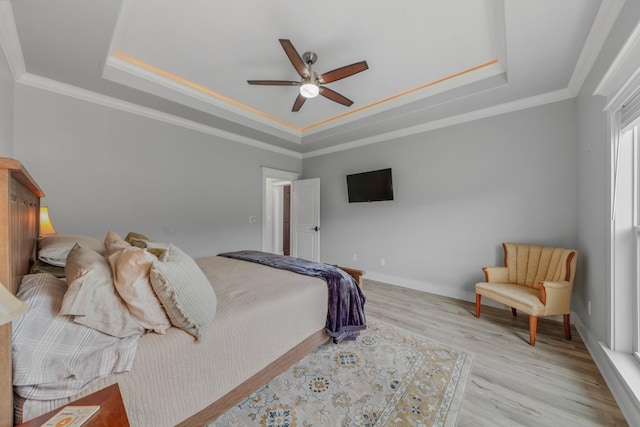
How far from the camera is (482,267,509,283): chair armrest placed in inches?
108

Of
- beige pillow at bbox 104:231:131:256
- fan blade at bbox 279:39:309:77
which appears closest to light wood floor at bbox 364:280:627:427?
beige pillow at bbox 104:231:131:256

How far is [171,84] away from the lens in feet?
9.03

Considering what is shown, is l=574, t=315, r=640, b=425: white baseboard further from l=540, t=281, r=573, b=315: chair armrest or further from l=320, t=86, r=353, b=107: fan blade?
l=320, t=86, r=353, b=107: fan blade

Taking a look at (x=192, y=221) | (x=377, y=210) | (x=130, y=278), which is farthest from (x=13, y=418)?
(x=377, y=210)

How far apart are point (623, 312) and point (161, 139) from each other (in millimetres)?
4852

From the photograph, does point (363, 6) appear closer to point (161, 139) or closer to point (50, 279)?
point (50, 279)

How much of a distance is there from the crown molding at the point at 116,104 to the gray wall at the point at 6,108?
21 cm

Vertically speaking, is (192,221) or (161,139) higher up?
(161,139)

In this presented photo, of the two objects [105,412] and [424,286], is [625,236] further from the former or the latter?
[105,412]

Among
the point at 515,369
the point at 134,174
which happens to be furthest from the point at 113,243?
the point at 515,369

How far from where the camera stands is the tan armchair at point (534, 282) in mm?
2166

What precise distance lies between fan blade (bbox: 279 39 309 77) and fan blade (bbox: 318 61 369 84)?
18 centimetres

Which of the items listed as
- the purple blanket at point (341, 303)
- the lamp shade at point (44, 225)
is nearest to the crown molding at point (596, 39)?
the purple blanket at point (341, 303)

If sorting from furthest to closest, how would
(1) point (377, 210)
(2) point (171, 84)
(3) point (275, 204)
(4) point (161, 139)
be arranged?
(3) point (275, 204) → (1) point (377, 210) → (4) point (161, 139) → (2) point (171, 84)
